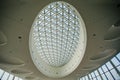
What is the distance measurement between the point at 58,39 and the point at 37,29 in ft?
25.2

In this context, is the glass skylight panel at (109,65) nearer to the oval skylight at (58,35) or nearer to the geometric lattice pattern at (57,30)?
the oval skylight at (58,35)

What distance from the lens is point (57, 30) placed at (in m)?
32.2

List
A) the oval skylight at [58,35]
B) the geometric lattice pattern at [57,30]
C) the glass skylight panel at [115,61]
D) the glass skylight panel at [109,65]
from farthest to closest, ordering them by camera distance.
Result: the glass skylight panel at [109,65] < the geometric lattice pattern at [57,30] < the glass skylight panel at [115,61] < the oval skylight at [58,35]

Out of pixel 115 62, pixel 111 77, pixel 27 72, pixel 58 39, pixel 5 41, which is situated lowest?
pixel 111 77

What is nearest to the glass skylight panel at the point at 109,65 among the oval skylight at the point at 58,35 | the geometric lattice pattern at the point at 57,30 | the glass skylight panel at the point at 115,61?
the glass skylight panel at the point at 115,61

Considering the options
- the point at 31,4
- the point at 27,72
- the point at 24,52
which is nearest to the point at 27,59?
the point at 24,52

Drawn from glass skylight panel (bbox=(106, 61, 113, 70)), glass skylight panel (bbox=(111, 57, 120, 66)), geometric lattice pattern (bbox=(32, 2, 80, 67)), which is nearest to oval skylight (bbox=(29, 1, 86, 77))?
geometric lattice pattern (bbox=(32, 2, 80, 67))

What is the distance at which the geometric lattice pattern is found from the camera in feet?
85.1

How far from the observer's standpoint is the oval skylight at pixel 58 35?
25.2 metres

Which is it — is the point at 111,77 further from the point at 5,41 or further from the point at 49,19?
the point at 5,41

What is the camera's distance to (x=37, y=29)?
3025 centimetres

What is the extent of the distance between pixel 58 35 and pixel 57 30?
245 cm

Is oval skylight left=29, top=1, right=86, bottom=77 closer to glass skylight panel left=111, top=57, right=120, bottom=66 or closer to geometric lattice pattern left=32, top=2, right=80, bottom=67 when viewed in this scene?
geometric lattice pattern left=32, top=2, right=80, bottom=67

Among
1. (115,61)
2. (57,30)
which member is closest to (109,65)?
(115,61)
